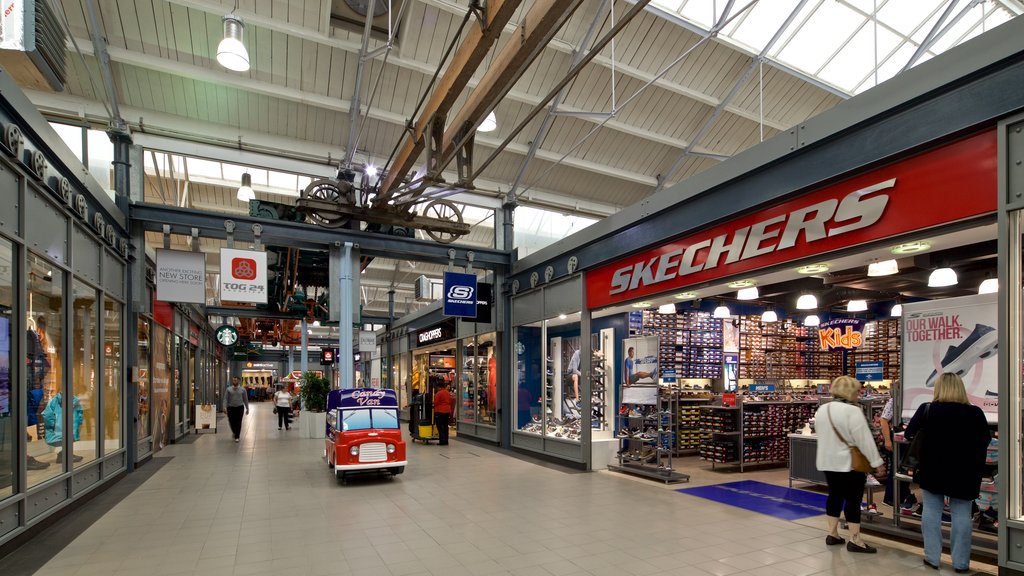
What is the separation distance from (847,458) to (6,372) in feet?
24.4

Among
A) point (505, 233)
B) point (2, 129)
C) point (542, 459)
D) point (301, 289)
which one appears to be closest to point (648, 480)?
point (542, 459)

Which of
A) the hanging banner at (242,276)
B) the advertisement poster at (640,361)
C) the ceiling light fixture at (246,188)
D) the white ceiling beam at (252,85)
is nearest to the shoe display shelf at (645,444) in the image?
the advertisement poster at (640,361)

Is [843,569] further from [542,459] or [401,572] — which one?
[542,459]

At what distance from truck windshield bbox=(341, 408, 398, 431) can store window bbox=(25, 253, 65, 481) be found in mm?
3387

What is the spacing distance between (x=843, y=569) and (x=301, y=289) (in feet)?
60.5

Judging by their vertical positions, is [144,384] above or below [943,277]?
below

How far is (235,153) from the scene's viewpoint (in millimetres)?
11578

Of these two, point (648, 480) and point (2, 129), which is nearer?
point (2, 129)

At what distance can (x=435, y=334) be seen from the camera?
1691cm

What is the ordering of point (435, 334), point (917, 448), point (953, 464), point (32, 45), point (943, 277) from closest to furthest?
point (32, 45)
point (953, 464)
point (917, 448)
point (943, 277)
point (435, 334)

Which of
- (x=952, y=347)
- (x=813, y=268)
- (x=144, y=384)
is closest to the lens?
(x=952, y=347)

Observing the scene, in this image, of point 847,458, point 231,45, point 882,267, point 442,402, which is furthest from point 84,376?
point 882,267

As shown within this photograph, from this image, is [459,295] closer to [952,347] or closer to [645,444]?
[645,444]

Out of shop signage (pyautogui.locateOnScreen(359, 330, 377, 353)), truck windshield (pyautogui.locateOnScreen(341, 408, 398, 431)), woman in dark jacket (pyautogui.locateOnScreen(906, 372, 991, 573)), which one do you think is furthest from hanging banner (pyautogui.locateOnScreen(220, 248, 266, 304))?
woman in dark jacket (pyautogui.locateOnScreen(906, 372, 991, 573))
